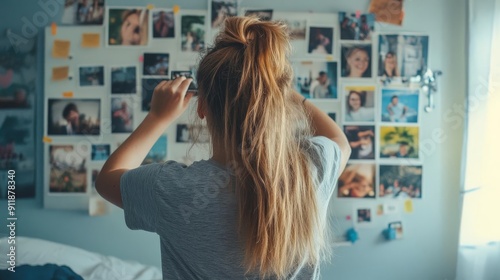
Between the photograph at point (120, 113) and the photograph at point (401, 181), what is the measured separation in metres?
1.12

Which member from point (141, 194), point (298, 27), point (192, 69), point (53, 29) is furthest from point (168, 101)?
point (53, 29)

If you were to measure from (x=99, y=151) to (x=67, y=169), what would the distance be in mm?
155

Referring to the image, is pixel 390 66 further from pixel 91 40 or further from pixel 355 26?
pixel 91 40

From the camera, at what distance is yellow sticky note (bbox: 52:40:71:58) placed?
1979 mm

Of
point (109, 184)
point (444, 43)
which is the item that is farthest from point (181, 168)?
point (444, 43)

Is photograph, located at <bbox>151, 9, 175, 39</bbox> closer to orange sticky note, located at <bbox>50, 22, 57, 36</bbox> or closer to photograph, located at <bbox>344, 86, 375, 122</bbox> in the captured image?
orange sticky note, located at <bbox>50, 22, 57, 36</bbox>

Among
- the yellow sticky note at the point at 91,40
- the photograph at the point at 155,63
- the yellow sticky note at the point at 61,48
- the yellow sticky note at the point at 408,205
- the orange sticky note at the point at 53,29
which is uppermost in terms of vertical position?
the orange sticky note at the point at 53,29

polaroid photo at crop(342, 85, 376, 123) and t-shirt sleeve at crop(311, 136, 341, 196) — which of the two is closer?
t-shirt sleeve at crop(311, 136, 341, 196)

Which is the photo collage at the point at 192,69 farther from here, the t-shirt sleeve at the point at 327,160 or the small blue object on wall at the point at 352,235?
the t-shirt sleeve at the point at 327,160

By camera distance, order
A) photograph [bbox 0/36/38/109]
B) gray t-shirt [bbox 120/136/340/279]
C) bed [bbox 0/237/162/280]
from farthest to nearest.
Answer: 1. photograph [bbox 0/36/38/109]
2. bed [bbox 0/237/162/280]
3. gray t-shirt [bbox 120/136/340/279]

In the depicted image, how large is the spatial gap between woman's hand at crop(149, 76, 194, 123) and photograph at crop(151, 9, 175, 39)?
53.1 inches

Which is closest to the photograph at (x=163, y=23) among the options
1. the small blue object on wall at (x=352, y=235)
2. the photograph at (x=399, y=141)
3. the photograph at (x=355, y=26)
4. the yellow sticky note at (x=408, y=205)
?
the photograph at (x=355, y=26)

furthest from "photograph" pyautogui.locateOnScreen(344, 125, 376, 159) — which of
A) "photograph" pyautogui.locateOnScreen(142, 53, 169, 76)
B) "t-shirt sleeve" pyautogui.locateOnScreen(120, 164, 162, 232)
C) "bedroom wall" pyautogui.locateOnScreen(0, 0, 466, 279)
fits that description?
"t-shirt sleeve" pyautogui.locateOnScreen(120, 164, 162, 232)

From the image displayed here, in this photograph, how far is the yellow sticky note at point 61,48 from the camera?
1979 mm
